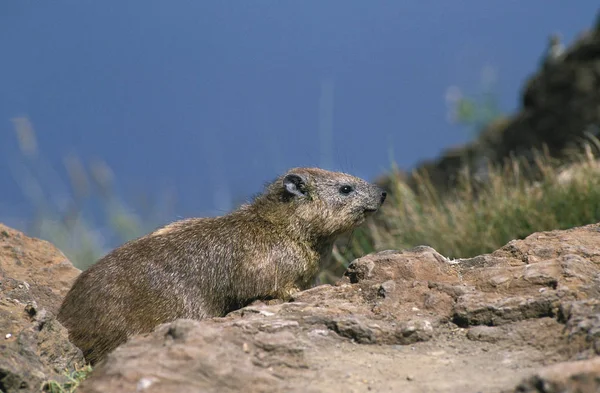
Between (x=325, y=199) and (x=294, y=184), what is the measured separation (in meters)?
0.27

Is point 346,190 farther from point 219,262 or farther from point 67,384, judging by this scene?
point 67,384

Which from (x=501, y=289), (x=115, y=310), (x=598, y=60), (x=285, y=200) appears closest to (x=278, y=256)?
(x=285, y=200)

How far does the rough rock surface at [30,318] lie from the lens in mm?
4422

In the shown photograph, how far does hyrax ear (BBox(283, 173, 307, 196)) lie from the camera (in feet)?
21.5

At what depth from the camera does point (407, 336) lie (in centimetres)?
432

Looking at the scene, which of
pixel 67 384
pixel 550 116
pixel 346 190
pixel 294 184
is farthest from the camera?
pixel 550 116

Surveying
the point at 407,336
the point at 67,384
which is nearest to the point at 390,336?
the point at 407,336

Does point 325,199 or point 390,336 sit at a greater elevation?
point 325,199

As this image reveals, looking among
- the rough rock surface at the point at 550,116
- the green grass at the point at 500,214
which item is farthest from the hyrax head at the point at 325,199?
the rough rock surface at the point at 550,116

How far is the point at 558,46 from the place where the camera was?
12875mm

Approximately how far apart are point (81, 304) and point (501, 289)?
2712mm

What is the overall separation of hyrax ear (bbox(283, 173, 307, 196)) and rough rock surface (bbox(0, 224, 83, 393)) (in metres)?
1.88

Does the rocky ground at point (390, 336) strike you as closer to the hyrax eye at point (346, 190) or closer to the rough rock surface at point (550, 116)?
the hyrax eye at point (346, 190)

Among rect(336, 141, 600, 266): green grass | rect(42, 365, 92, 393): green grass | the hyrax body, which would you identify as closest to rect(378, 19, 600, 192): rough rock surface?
rect(336, 141, 600, 266): green grass
